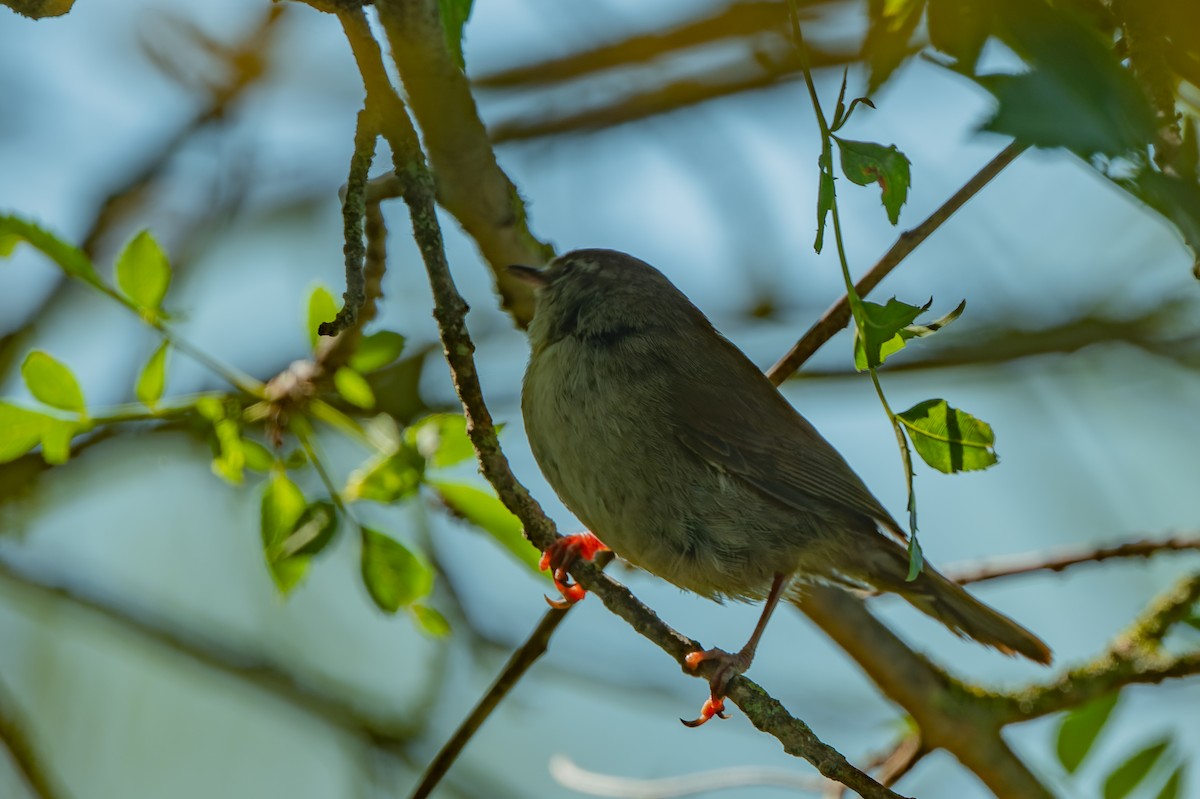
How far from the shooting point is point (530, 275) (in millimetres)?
4254

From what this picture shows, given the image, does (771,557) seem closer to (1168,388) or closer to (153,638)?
(153,638)

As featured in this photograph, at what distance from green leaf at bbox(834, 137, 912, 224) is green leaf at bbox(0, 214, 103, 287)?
2.13 metres

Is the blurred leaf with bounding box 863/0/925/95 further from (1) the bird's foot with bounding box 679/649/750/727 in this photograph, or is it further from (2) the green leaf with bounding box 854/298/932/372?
(1) the bird's foot with bounding box 679/649/750/727

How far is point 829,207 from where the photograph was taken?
187cm

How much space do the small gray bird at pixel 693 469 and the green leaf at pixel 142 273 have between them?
1355mm

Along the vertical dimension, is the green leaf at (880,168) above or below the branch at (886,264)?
below

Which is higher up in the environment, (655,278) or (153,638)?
(655,278)

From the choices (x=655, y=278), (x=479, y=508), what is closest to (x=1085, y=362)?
(x=655, y=278)

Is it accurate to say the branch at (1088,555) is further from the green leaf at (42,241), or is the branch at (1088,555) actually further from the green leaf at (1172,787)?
the green leaf at (42,241)

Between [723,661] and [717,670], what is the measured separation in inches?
3.3

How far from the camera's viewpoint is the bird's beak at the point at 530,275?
165 inches

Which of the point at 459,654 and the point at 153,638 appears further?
the point at 459,654

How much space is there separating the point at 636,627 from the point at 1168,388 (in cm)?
445

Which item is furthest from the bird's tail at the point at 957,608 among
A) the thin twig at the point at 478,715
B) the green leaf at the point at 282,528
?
the green leaf at the point at 282,528
